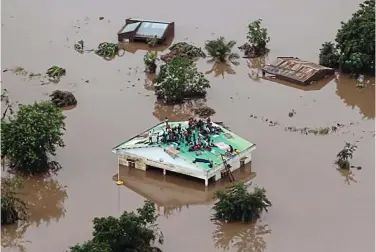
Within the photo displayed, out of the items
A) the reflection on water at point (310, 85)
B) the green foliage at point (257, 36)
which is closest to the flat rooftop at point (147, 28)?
the green foliage at point (257, 36)

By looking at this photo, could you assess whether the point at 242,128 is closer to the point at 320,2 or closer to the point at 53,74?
the point at 53,74

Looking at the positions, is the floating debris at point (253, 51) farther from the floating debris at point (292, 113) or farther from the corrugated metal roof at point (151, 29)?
the floating debris at point (292, 113)

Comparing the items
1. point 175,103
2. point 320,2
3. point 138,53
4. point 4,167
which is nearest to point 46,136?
point 4,167

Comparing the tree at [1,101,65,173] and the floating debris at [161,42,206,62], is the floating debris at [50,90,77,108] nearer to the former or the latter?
the tree at [1,101,65,173]

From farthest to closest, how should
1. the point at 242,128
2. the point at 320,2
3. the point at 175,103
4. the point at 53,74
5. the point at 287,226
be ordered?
the point at 320,2, the point at 53,74, the point at 175,103, the point at 242,128, the point at 287,226

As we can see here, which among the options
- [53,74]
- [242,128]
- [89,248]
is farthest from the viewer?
[53,74]

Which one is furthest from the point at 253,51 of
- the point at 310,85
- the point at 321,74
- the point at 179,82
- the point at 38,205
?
the point at 38,205
